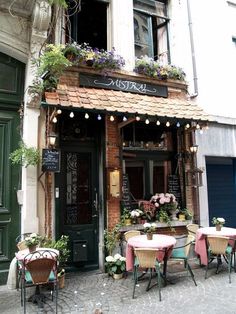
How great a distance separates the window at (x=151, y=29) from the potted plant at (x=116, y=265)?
5.42 m

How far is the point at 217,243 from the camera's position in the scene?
619 cm

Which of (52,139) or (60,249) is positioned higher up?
(52,139)

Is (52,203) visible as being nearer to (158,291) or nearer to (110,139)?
(110,139)

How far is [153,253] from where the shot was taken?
5.26 m

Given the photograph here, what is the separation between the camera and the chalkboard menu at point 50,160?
5977 millimetres

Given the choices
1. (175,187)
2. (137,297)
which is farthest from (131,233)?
(175,187)

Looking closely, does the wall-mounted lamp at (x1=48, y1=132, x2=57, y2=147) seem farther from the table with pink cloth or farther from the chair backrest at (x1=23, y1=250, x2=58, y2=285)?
the table with pink cloth

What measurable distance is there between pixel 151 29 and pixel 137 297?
7.22m

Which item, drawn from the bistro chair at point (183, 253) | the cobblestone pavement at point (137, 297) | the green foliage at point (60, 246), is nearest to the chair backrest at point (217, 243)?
the bistro chair at point (183, 253)

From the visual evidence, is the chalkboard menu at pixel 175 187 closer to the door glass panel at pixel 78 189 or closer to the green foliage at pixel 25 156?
the door glass panel at pixel 78 189

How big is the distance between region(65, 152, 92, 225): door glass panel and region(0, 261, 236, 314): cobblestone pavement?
4.26ft

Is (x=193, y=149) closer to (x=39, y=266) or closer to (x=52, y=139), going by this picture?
(x=52, y=139)

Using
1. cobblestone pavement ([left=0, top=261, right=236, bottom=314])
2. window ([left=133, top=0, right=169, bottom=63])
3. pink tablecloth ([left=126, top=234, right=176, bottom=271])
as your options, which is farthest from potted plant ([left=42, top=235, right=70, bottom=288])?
window ([left=133, top=0, right=169, bottom=63])

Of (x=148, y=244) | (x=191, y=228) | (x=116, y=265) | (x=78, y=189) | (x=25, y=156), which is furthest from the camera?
(x=191, y=228)
